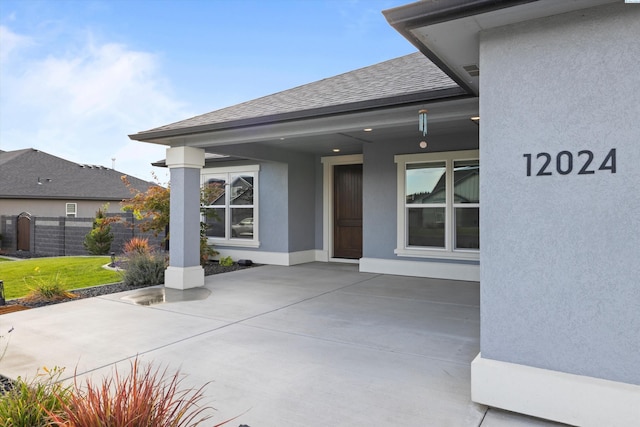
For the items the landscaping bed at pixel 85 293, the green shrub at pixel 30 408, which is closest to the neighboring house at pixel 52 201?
the landscaping bed at pixel 85 293

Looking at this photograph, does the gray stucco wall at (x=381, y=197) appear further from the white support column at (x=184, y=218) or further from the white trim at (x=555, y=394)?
the white trim at (x=555, y=394)

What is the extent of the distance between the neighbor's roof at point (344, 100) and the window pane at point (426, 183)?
2290mm

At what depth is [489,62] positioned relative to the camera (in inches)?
128

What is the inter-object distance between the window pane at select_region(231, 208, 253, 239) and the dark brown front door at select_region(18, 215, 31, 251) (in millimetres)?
11766

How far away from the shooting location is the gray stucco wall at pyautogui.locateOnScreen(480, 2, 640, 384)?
2.79 m

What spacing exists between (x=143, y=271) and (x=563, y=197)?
7.88m

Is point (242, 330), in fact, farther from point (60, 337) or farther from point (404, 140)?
point (404, 140)

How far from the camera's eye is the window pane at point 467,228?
337 inches

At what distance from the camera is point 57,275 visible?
24.5ft

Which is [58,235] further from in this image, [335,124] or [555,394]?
[555,394]

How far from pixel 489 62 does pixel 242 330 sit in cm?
413

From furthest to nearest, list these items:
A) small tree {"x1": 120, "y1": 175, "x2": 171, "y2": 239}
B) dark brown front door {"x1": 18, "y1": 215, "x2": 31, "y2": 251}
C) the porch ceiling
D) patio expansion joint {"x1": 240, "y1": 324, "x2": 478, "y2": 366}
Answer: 1. dark brown front door {"x1": 18, "y1": 215, "x2": 31, "y2": 251}
2. small tree {"x1": 120, "y1": 175, "x2": 171, "y2": 239}
3. the porch ceiling
4. patio expansion joint {"x1": 240, "y1": 324, "x2": 478, "y2": 366}

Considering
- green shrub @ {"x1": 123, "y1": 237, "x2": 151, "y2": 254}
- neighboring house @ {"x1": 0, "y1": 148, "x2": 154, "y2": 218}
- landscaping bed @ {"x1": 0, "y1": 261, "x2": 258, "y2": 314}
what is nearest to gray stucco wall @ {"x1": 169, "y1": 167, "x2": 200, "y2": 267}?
landscaping bed @ {"x1": 0, "y1": 261, "x2": 258, "y2": 314}

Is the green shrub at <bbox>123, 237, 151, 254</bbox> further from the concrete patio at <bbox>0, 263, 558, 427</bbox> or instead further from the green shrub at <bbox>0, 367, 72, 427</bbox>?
the green shrub at <bbox>0, 367, 72, 427</bbox>
